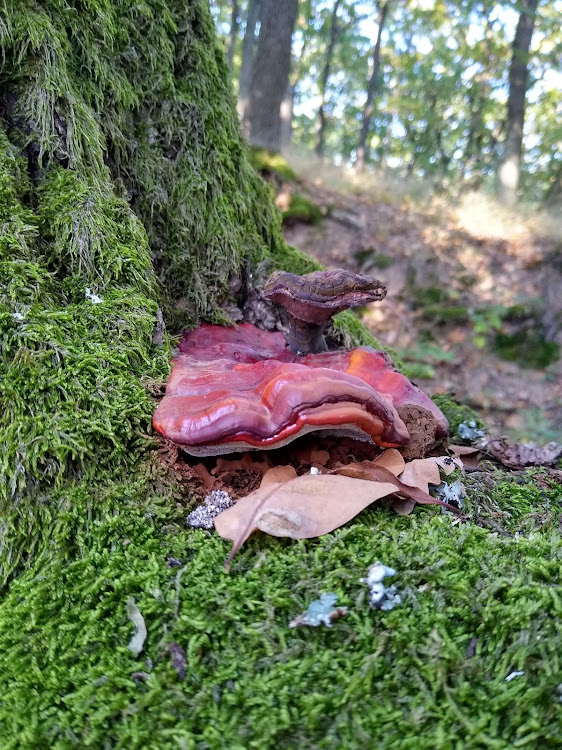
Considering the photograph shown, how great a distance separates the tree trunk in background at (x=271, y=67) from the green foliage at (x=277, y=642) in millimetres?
10198

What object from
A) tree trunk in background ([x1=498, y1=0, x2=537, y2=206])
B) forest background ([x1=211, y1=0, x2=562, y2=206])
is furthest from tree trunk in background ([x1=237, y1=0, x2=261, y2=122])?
tree trunk in background ([x1=498, y1=0, x2=537, y2=206])

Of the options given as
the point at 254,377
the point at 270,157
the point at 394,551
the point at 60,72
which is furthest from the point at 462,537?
the point at 270,157

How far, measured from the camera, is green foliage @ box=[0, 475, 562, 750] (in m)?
1.23

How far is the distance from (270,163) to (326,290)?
346 inches

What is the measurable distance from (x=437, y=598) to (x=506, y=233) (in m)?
11.2

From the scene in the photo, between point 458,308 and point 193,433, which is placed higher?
point 193,433

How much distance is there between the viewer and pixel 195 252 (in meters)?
3.15

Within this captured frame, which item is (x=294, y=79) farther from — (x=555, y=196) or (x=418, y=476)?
(x=418, y=476)

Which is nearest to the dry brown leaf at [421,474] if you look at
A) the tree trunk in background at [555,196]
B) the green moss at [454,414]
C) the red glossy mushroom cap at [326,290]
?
the red glossy mushroom cap at [326,290]

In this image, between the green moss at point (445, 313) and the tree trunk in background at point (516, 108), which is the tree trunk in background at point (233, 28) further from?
the green moss at point (445, 313)

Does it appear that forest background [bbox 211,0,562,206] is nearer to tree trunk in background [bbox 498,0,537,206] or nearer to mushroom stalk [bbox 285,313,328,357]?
tree trunk in background [bbox 498,0,537,206]

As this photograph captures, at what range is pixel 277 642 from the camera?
142 centimetres

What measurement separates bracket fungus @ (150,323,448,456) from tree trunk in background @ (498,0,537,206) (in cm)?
1442

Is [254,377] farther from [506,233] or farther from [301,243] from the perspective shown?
[506,233]
